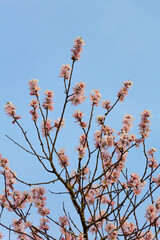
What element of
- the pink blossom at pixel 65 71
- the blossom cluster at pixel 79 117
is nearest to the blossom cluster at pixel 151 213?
the blossom cluster at pixel 79 117

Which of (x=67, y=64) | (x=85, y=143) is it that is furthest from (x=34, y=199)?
(x=67, y=64)

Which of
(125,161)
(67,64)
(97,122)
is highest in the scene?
(67,64)

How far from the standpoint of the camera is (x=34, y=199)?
4793 mm

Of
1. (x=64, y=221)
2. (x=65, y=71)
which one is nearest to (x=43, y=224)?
(x=64, y=221)

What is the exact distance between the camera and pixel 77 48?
16.1ft

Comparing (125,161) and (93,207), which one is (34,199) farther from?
(125,161)

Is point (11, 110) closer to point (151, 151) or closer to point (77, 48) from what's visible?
point (77, 48)

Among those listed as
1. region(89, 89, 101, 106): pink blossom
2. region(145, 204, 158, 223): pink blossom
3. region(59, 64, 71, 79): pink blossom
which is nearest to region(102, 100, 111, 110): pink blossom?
region(89, 89, 101, 106): pink blossom

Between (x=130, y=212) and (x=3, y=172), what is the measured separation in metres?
1.79

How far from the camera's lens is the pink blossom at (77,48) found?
488 cm

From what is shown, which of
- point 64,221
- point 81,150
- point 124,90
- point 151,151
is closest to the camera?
point 81,150

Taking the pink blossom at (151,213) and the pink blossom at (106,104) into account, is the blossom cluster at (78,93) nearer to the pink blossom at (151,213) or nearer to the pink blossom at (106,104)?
the pink blossom at (106,104)

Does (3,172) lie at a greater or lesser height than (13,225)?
greater

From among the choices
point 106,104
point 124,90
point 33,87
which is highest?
point 124,90
